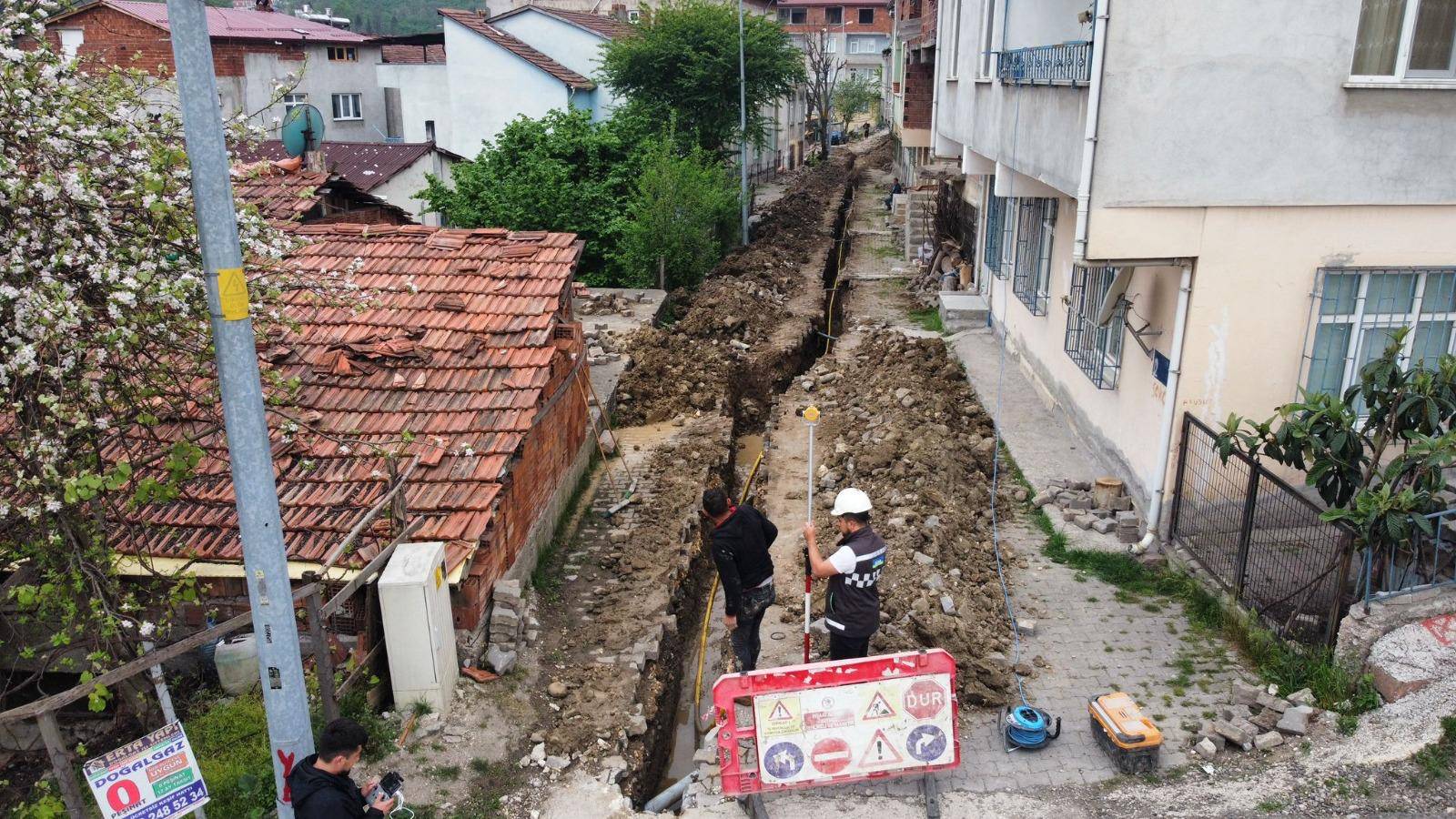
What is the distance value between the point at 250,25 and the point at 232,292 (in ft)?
117

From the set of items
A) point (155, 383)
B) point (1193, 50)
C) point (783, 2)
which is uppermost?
point (783, 2)

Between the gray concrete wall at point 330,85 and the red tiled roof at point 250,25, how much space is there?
62 centimetres

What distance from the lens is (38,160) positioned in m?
5.38

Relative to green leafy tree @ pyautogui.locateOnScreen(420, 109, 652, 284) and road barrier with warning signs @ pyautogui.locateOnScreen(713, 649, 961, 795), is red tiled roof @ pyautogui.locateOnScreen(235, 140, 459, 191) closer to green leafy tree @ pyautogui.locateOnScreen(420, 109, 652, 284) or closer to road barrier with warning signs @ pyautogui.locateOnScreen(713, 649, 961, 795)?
green leafy tree @ pyautogui.locateOnScreen(420, 109, 652, 284)

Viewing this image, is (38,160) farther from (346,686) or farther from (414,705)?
(414,705)

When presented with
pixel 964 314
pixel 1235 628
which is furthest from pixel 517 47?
pixel 1235 628

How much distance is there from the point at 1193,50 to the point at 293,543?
329 inches

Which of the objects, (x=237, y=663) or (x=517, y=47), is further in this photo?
(x=517, y=47)

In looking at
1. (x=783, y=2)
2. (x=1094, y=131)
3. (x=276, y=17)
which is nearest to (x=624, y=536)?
(x=1094, y=131)

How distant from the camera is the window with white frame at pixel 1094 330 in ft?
34.3

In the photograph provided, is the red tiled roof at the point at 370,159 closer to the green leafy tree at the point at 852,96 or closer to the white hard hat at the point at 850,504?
the white hard hat at the point at 850,504

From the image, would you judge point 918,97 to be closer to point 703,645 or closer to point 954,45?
point 954,45

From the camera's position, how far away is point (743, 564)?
727 centimetres

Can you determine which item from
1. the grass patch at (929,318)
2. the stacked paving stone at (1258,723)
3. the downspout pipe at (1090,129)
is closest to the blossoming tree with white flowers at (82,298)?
the downspout pipe at (1090,129)
